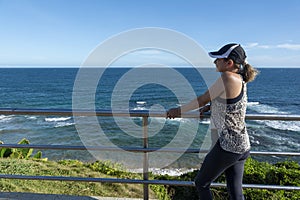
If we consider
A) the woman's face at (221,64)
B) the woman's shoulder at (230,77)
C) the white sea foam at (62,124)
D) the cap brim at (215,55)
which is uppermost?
the cap brim at (215,55)

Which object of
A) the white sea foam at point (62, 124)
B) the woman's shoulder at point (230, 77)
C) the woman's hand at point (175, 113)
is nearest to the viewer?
the woman's shoulder at point (230, 77)

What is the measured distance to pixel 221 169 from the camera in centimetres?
182

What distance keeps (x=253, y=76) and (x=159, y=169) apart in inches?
546

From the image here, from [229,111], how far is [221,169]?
1.39ft

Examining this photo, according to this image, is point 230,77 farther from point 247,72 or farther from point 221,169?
point 221,169

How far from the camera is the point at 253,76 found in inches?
69.2

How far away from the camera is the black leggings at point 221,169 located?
5.85 feet

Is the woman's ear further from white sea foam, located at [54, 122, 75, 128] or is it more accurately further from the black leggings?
white sea foam, located at [54, 122, 75, 128]

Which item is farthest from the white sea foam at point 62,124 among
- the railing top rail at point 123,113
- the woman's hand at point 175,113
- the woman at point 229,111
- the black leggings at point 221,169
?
the woman at point 229,111

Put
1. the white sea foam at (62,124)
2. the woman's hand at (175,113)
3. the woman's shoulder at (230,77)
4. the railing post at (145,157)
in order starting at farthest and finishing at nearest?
the white sea foam at (62,124)
the railing post at (145,157)
the woman's hand at (175,113)
the woman's shoulder at (230,77)

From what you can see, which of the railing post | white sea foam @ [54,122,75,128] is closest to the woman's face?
the railing post

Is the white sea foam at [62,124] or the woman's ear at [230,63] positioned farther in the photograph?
the white sea foam at [62,124]

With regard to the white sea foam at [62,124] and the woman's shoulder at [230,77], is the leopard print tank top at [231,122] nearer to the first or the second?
the woman's shoulder at [230,77]

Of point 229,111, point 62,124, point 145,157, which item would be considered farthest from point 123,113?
point 62,124
